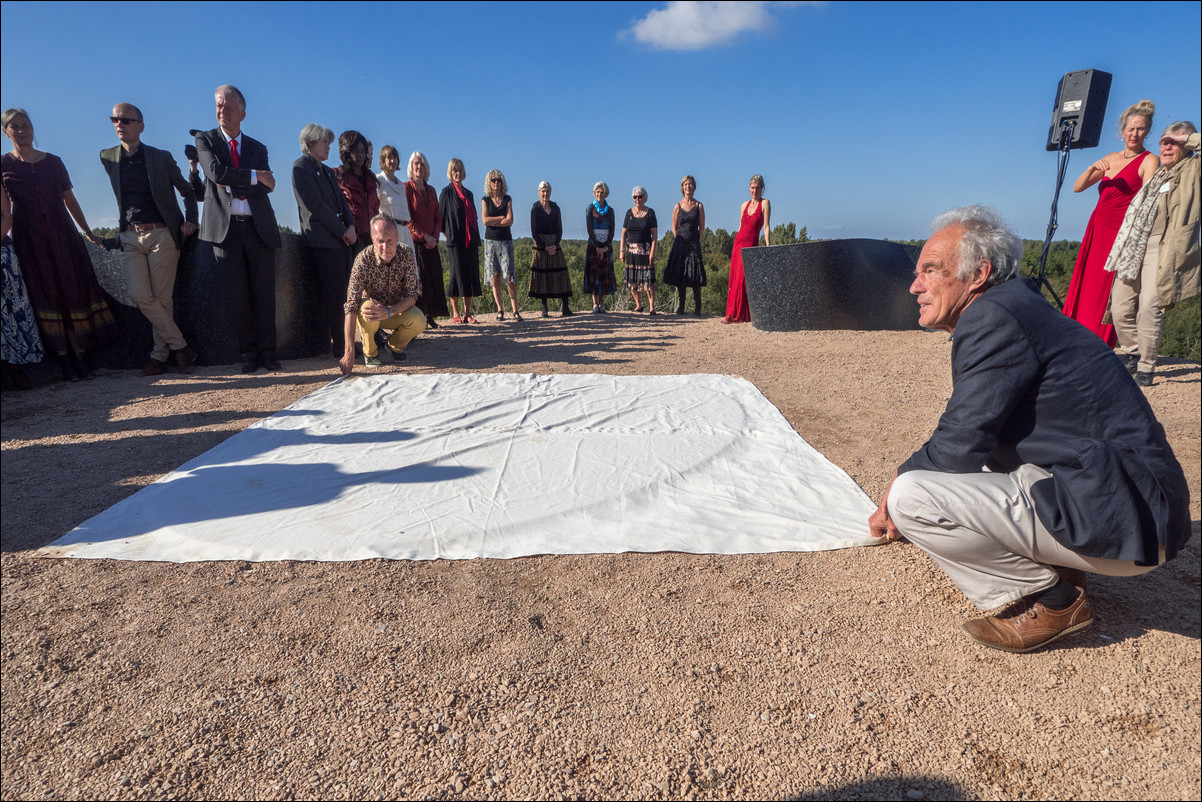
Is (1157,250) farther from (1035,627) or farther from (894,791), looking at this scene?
(894,791)

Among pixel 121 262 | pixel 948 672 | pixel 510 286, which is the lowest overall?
pixel 948 672

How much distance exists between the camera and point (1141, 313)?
4363 mm

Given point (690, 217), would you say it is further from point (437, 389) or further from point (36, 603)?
point (36, 603)

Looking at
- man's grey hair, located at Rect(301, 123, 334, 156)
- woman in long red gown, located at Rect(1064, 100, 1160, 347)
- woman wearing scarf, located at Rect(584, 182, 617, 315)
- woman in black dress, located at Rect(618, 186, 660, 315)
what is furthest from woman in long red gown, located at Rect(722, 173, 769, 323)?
man's grey hair, located at Rect(301, 123, 334, 156)

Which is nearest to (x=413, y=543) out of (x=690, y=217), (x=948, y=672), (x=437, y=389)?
(x=948, y=672)

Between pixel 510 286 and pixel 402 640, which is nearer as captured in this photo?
pixel 402 640

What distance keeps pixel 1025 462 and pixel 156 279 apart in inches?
215

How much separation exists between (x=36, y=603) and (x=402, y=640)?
3.68 feet

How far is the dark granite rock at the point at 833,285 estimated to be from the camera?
693cm

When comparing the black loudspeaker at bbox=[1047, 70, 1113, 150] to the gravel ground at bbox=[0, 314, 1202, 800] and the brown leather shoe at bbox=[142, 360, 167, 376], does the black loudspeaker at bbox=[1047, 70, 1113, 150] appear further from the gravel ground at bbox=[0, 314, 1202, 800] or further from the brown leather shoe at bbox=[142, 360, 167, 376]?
the brown leather shoe at bbox=[142, 360, 167, 376]

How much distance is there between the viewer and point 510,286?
785 cm

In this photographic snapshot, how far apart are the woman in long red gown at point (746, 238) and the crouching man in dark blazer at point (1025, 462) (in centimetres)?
585

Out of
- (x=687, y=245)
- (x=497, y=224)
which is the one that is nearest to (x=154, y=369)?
(x=497, y=224)

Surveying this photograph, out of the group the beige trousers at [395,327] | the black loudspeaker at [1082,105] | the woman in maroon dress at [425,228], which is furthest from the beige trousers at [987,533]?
the woman in maroon dress at [425,228]
